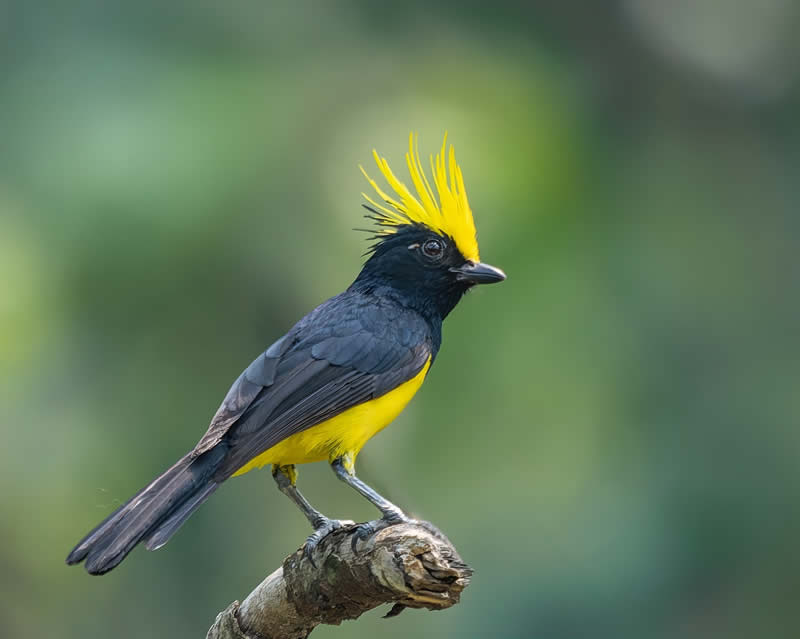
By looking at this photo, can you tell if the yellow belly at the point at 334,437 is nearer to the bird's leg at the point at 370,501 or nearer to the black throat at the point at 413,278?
the bird's leg at the point at 370,501

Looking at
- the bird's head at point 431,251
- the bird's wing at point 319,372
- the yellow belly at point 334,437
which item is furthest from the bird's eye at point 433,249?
the yellow belly at point 334,437

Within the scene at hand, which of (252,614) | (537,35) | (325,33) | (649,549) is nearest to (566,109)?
(537,35)

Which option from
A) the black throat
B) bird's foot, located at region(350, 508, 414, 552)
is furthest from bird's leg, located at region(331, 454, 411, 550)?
the black throat

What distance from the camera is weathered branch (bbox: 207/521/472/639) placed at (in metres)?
3.28

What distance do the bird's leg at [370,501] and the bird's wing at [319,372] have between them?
24 cm

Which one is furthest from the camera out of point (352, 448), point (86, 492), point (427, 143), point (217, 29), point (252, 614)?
point (217, 29)

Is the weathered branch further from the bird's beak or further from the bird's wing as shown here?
the bird's beak

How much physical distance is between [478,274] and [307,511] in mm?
1250

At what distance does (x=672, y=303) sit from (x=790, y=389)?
888 mm

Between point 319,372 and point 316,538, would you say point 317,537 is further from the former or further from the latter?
point 319,372

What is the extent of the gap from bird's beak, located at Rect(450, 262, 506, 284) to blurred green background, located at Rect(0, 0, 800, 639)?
1231mm

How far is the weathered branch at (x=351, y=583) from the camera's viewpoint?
10.7 ft

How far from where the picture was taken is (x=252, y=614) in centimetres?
400

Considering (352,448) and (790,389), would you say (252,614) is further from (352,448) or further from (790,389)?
(790,389)
